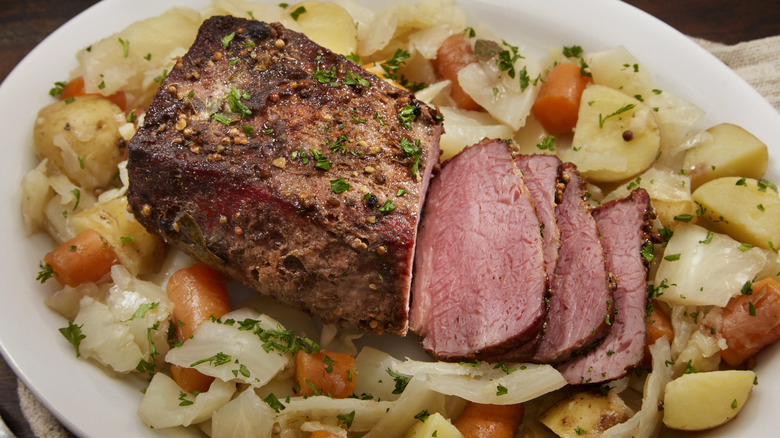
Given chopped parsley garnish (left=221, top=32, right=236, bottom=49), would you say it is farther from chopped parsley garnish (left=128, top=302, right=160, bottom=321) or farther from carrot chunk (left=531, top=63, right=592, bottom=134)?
carrot chunk (left=531, top=63, right=592, bottom=134)

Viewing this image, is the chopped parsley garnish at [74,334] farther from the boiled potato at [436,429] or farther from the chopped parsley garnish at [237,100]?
the boiled potato at [436,429]

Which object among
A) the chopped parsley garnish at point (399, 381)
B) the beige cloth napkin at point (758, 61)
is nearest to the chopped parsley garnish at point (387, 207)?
the chopped parsley garnish at point (399, 381)


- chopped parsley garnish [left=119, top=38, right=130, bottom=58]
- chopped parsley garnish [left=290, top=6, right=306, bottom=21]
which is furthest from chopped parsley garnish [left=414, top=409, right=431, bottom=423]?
chopped parsley garnish [left=119, top=38, right=130, bottom=58]

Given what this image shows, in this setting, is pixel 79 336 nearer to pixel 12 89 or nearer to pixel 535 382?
pixel 12 89

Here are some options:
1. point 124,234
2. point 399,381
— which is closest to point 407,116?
point 399,381

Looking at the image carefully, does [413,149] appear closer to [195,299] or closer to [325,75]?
[325,75]
